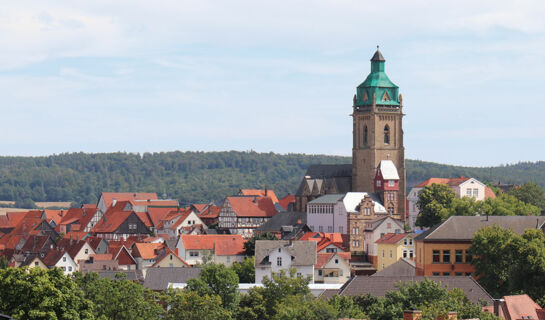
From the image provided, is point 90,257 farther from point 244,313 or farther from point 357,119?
point 244,313

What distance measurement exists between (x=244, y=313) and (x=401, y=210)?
76935 millimetres

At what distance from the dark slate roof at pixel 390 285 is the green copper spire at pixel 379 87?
8080 cm

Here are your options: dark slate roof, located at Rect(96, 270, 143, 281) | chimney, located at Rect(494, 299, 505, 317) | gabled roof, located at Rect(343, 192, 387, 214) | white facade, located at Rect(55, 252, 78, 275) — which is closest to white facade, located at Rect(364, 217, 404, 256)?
gabled roof, located at Rect(343, 192, 387, 214)

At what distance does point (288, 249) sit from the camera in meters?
116

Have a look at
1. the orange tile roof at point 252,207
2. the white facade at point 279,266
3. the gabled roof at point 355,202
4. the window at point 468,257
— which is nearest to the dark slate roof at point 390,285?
the window at point 468,257

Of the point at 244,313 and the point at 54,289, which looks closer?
the point at 54,289

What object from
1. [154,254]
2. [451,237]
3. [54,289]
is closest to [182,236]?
[154,254]

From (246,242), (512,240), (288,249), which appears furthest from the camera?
(246,242)

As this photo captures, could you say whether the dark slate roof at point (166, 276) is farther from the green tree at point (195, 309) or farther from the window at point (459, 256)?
the green tree at point (195, 309)

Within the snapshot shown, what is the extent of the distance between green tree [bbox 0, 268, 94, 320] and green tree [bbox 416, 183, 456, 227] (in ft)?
266

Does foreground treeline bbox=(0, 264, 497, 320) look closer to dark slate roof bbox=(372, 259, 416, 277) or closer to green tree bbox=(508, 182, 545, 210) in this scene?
dark slate roof bbox=(372, 259, 416, 277)

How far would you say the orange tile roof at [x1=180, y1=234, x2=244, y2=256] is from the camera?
133 metres

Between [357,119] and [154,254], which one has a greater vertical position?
[357,119]

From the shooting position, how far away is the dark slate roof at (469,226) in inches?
3787
